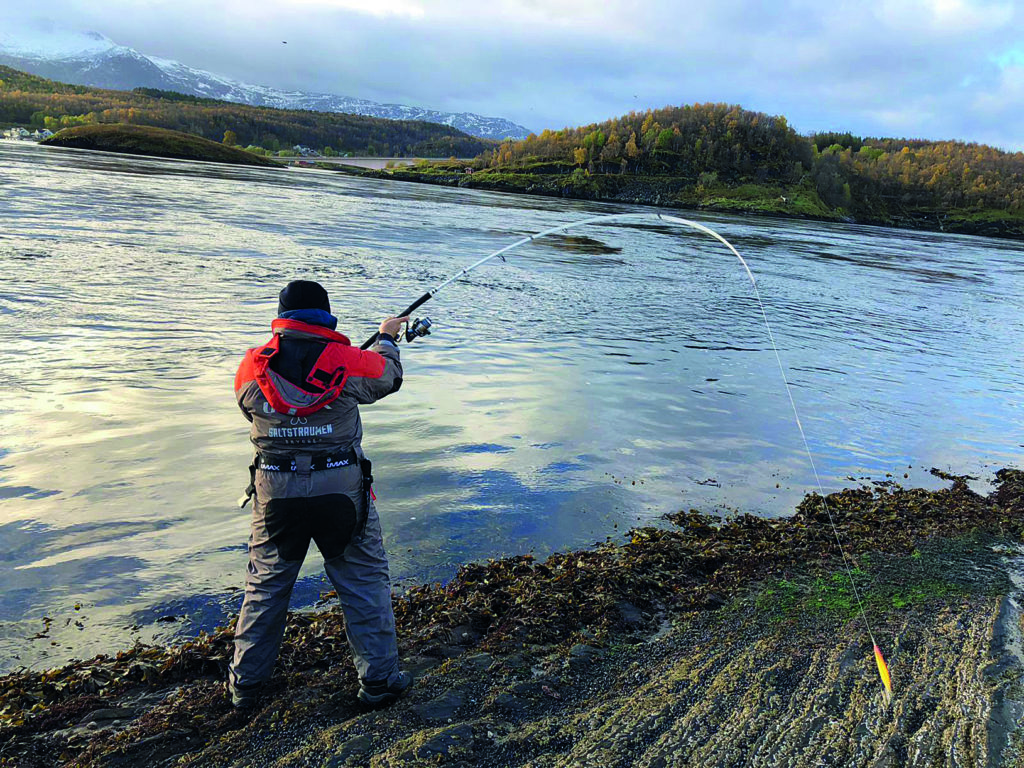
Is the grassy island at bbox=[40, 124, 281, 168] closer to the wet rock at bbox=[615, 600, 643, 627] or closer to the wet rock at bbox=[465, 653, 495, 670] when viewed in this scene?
the wet rock at bbox=[615, 600, 643, 627]

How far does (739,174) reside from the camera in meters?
129

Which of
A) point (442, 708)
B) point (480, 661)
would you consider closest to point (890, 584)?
point (480, 661)

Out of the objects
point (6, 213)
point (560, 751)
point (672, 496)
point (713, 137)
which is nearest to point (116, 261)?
point (6, 213)

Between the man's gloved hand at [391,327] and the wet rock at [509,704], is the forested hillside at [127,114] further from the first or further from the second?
the wet rock at [509,704]

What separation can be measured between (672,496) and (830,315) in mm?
16409

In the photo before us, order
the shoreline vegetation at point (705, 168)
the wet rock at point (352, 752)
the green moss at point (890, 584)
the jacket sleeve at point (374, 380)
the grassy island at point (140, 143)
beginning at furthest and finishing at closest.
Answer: the shoreline vegetation at point (705, 168) → the grassy island at point (140, 143) → the green moss at point (890, 584) → the jacket sleeve at point (374, 380) → the wet rock at point (352, 752)

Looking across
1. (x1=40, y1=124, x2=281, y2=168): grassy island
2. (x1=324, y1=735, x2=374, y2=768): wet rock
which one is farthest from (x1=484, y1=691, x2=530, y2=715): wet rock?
(x1=40, y1=124, x2=281, y2=168): grassy island

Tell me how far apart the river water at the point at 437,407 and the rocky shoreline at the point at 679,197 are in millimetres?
84007

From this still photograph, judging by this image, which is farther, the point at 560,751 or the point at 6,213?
the point at 6,213

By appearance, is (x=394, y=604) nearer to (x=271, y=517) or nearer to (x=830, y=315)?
(x=271, y=517)

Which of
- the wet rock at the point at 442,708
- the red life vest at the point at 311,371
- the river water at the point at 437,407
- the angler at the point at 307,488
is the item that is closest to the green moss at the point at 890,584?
the river water at the point at 437,407

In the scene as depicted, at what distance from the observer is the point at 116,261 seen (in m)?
17.5

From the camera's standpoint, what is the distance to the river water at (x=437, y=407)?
5668mm

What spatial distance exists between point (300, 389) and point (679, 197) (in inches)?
4583
